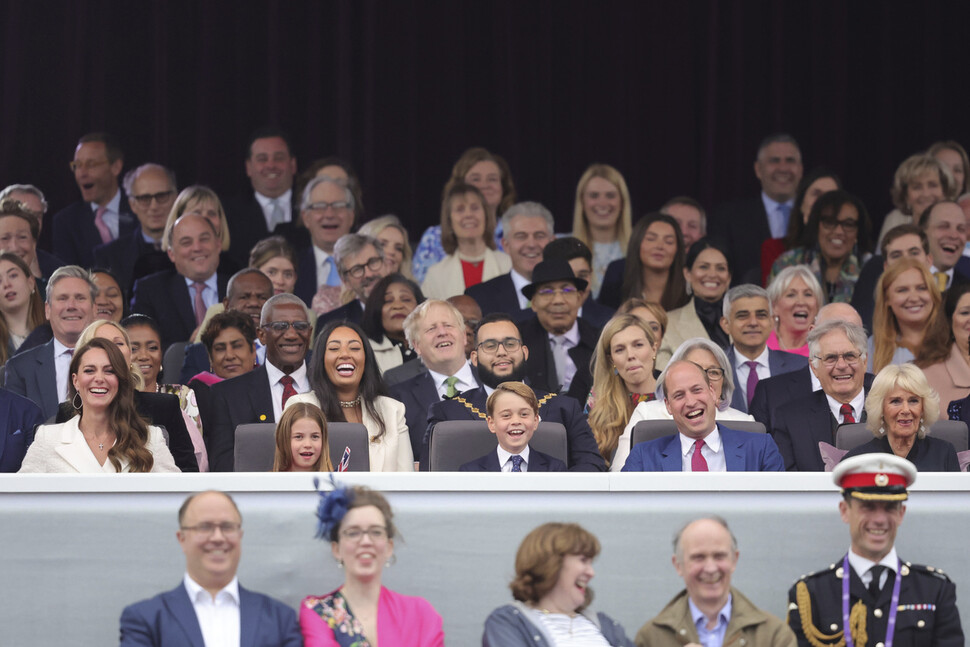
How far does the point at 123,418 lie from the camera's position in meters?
5.28

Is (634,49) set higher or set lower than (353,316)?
higher

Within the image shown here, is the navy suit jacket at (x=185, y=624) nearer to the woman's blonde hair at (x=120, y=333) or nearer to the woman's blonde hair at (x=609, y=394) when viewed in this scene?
the woman's blonde hair at (x=120, y=333)

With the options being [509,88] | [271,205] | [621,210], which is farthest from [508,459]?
[509,88]

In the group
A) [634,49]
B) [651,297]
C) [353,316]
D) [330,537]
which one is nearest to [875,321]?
[651,297]

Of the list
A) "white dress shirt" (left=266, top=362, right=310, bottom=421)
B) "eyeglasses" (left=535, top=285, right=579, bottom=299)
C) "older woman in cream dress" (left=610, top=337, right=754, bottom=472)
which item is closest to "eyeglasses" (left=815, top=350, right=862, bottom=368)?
"older woman in cream dress" (left=610, top=337, right=754, bottom=472)

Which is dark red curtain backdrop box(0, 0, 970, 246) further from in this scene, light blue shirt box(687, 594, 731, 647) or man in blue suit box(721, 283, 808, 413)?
light blue shirt box(687, 594, 731, 647)

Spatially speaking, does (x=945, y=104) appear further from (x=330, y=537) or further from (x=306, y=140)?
(x=330, y=537)

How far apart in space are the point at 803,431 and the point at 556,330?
Answer: 60.7 inches

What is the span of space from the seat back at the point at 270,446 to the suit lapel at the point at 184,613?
4.44ft

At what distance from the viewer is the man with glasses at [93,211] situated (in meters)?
8.93

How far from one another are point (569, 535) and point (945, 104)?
7224mm

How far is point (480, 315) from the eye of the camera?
708 centimetres

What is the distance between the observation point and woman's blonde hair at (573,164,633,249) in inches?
323

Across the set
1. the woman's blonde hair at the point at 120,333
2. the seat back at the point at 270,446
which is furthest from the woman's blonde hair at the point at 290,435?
the woman's blonde hair at the point at 120,333
